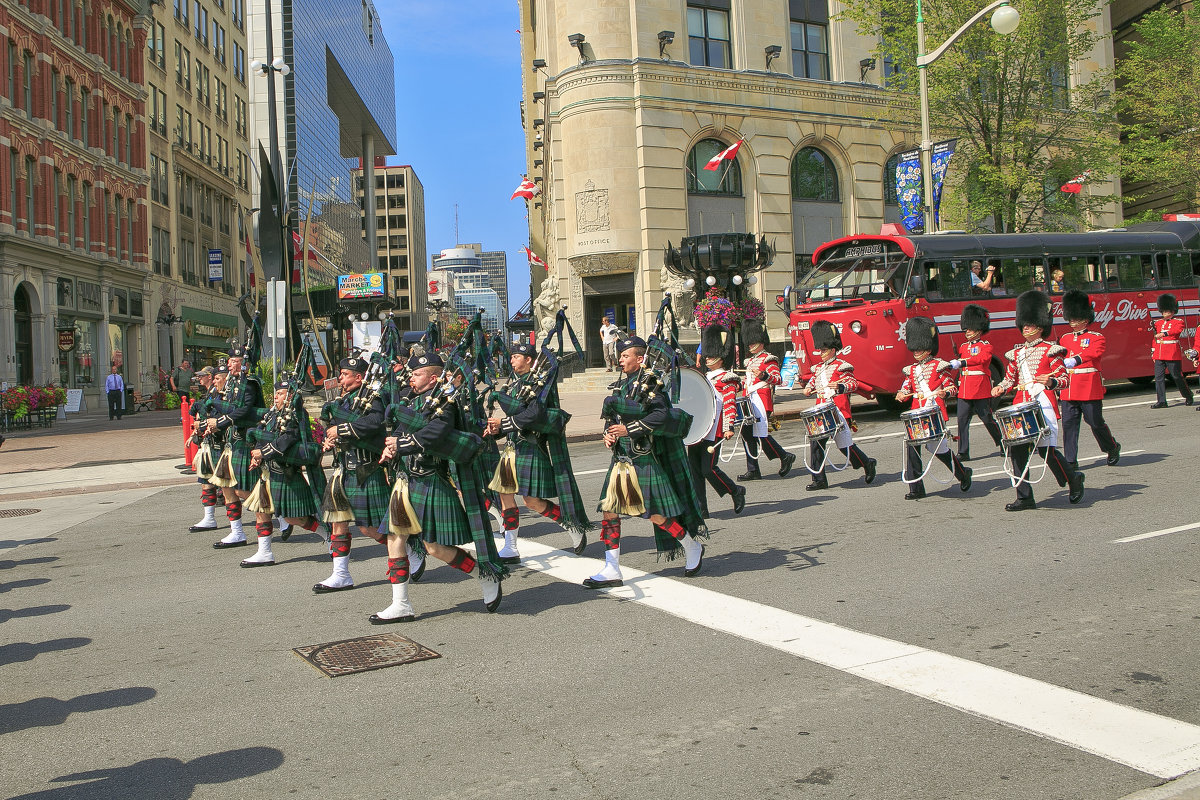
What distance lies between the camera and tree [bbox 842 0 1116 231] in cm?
2492

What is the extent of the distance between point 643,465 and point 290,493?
3275 millimetres

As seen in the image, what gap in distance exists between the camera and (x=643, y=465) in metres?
7.06

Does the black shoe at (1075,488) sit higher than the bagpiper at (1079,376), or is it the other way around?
the bagpiper at (1079,376)

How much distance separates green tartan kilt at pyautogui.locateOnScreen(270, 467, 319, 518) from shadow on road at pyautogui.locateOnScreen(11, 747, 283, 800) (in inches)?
162

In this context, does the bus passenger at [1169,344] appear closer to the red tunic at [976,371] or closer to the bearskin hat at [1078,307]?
the bearskin hat at [1078,307]

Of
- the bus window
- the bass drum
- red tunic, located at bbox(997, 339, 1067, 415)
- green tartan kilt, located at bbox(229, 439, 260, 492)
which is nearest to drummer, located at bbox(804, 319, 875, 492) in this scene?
red tunic, located at bbox(997, 339, 1067, 415)

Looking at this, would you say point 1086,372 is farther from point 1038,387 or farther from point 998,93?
point 998,93

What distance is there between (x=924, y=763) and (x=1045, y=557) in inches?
158

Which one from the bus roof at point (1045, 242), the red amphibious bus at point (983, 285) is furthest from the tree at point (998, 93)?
the red amphibious bus at point (983, 285)

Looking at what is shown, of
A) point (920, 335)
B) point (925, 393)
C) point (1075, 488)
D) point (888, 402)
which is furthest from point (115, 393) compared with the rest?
point (1075, 488)

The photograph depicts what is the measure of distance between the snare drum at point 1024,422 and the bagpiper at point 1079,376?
1100 mm

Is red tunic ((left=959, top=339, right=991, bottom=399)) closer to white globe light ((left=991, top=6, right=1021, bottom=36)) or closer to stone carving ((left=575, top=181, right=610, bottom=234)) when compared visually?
white globe light ((left=991, top=6, right=1021, bottom=36))

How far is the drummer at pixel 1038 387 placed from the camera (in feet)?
30.3

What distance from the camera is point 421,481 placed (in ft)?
21.2
